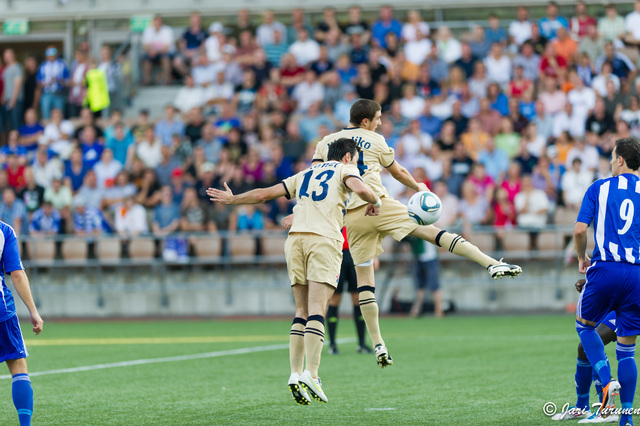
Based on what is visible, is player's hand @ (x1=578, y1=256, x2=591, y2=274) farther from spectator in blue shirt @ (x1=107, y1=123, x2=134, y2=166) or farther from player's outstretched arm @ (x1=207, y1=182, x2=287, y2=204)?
spectator in blue shirt @ (x1=107, y1=123, x2=134, y2=166)

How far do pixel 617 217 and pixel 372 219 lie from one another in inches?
110

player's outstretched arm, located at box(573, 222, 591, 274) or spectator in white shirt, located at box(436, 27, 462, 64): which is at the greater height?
spectator in white shirt, located at box(436, 27, 462, 64)

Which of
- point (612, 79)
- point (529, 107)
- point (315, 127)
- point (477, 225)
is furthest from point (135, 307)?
point (612, 79)

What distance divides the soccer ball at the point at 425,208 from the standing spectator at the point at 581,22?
13263 mm

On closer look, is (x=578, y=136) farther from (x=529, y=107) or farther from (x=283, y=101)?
(x=283, y=101)

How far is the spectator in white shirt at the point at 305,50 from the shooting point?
2206 centimetres

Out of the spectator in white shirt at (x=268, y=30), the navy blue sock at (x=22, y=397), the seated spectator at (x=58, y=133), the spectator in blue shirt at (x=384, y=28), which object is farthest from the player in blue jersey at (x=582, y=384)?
the seated spectator at (x=58, y=133)

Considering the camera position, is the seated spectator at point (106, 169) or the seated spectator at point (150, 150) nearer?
the seated spectator at point (106, 169)

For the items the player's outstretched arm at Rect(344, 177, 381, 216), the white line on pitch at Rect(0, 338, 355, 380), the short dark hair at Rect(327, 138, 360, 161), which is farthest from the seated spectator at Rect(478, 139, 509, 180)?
the player's outstretched arm at Rect(344, 177, 381, 216)

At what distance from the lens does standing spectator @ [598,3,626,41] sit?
21.1 m

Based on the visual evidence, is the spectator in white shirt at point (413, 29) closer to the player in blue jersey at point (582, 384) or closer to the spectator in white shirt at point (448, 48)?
the spectator in white shirt at point (448, 48)

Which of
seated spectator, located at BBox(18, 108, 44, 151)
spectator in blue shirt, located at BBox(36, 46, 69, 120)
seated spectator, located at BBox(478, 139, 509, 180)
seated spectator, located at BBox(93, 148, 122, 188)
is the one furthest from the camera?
spectator in blue shirt, located at BBox(36, 46, 69, 120)

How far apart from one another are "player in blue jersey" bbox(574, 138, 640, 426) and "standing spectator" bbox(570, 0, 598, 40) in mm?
14747

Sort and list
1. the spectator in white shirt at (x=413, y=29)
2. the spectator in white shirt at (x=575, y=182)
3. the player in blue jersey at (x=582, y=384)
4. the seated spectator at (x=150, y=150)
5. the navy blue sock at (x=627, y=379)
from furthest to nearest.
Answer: the spectator in white shirt at (x=413, y=29), the seated spectator at (x=150, y=150), the spectator in white shirt at (x=575, y=182), the player in blue jersey at (x=582, y=384), the navy blue sock at (x=627, y=379)
